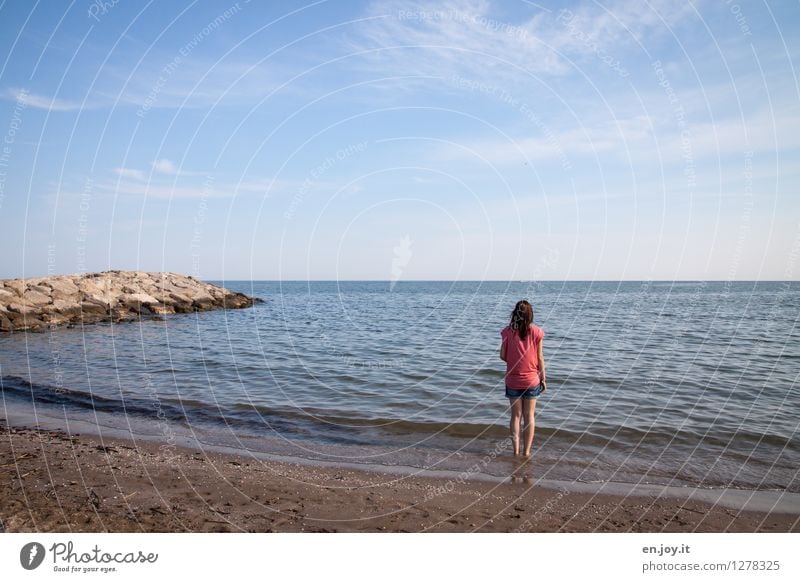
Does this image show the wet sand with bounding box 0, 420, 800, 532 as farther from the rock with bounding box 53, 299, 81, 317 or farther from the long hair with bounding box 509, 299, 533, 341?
the rock with bounding box 53, 299, 81, 317

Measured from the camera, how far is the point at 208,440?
393 inches

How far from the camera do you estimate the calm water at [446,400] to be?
918 centimetres

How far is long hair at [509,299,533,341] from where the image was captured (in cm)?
827

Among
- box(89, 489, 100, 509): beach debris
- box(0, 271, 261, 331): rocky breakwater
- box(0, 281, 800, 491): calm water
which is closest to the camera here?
box(89, 489, 100, 509): beach debris

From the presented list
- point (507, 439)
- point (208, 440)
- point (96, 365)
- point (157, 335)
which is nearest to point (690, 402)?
point (507, 439)

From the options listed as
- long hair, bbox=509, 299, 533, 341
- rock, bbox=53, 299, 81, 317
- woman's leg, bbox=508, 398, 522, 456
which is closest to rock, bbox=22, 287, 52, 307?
rock, bbox=53, 299, 81, 317

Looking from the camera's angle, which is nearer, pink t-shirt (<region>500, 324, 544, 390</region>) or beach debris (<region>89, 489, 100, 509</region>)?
beach debris (<region>89, 489, 100, 509</region>)

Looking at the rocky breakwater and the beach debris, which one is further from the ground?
the rocky breakwater

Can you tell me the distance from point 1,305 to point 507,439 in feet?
110

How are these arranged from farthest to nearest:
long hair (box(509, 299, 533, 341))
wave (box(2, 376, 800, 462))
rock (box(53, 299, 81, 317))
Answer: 1. rock (box(53, 299, 81, 317))
2. wave (box(2, 376, 800, 462))
3. long hair (box(509, 299, 533, 341))

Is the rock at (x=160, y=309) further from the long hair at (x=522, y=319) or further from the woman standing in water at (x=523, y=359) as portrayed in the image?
the long hair at (x=522, y=319)

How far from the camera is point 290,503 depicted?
21.2 feet

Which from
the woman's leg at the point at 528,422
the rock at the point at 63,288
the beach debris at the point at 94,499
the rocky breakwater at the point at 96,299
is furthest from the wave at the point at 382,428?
the rock at the point at 63,288

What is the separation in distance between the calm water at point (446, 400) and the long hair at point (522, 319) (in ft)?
7.96
